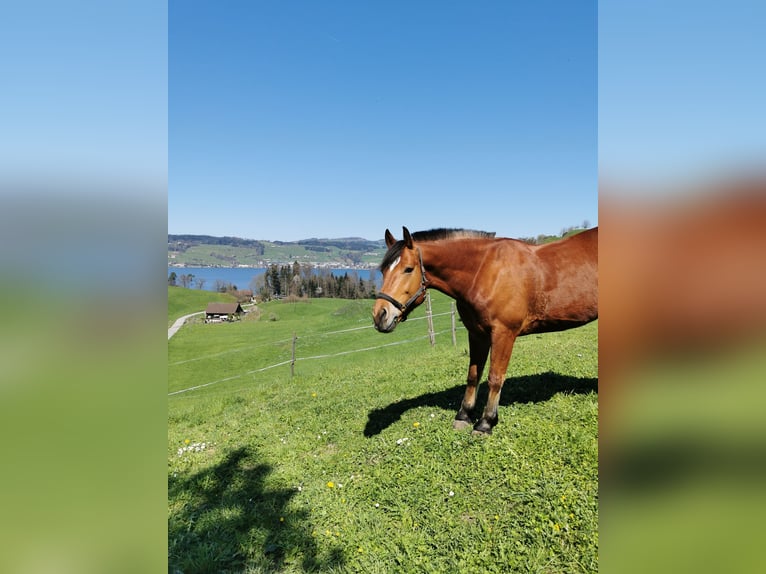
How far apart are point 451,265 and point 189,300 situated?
74.5 meters

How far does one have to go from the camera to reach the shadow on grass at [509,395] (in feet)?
17.6

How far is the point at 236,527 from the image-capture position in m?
3.55

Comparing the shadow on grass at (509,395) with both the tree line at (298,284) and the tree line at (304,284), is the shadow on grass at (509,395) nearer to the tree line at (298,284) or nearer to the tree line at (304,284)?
the tree line at (304,284)

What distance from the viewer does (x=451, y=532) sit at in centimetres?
313

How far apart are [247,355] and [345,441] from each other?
2624 cm

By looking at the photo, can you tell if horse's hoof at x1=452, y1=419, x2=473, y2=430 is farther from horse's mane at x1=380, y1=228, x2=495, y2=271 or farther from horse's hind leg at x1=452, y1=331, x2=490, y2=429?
horse's mane at x1=380, y1=228, x2=495, y2=271

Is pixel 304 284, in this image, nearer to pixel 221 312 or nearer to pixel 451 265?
pixel 221 312

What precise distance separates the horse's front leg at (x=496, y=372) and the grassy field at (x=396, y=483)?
0.20m

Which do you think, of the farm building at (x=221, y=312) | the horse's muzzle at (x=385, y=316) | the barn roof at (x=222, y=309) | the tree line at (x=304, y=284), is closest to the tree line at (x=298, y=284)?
the tree line at (x=304, y=284)

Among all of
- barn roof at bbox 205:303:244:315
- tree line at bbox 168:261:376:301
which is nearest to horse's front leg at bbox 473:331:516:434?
barn roof at bbox 205:303:244:315

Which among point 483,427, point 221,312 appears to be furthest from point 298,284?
point 483,427
